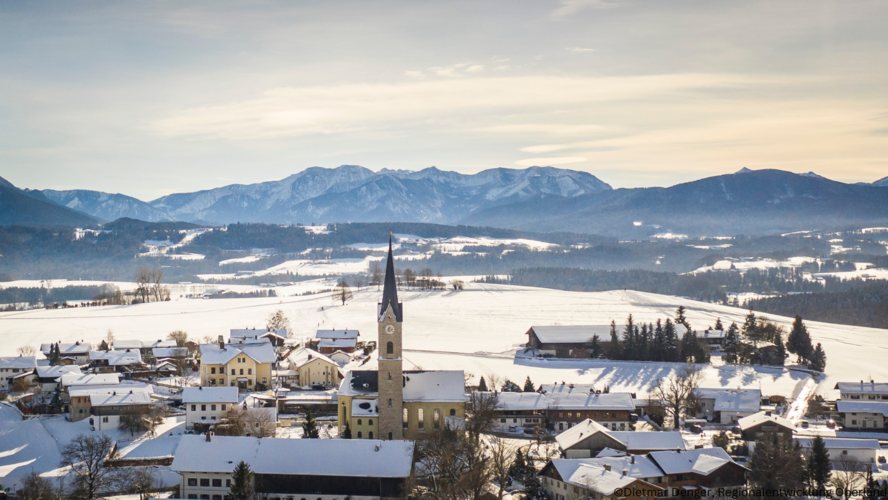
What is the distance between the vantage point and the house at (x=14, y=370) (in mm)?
70250

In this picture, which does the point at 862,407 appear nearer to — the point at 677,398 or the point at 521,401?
the point at 677,398

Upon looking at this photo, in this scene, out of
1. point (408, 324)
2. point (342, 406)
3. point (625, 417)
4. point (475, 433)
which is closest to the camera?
point (475, 433)

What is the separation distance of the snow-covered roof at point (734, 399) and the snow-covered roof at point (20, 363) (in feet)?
196

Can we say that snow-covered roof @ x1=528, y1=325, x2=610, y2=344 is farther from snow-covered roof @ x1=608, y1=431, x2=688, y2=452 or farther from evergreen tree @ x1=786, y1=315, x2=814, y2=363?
snow-covered roof @ x1=608, y1=431, x2=688, y2=452

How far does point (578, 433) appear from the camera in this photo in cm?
4922

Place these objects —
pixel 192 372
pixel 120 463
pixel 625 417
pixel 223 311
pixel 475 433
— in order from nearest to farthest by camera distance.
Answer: pixel 120 463 < pixel 475 433 < pixel 625 417 < pixel 192 372 < pixel 223 311

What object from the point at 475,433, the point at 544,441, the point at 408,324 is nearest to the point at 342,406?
the point at 475,433

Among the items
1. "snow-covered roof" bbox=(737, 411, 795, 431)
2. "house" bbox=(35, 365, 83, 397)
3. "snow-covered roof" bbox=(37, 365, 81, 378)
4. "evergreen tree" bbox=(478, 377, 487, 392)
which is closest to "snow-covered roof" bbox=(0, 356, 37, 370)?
"snow-covered roof" bbox=(37, 365, 81, 378)

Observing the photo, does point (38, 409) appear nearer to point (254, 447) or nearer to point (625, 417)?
point (254, 447)

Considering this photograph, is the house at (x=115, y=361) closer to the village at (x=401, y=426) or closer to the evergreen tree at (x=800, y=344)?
the village at (x=401, y=426)

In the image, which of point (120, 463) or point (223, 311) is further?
point (223, 311)

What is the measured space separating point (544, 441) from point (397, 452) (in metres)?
13.7

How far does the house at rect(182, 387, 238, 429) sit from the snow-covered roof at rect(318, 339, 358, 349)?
90.6 feet

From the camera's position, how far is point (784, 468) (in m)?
41.1
